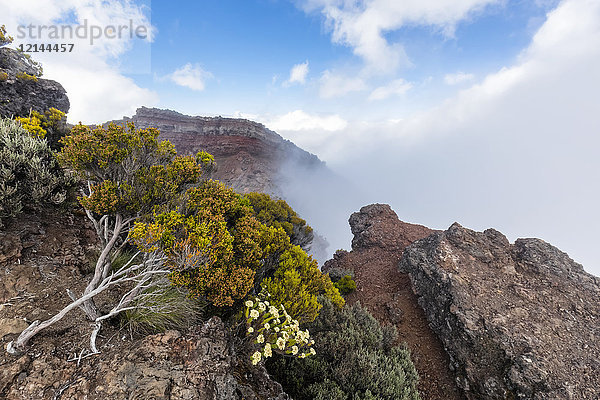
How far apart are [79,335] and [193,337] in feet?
6.42

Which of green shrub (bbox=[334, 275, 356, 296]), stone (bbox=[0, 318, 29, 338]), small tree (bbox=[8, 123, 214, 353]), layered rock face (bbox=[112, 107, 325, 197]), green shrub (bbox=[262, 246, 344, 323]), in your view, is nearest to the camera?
stone (bbox=[0, 318, 29, 338])

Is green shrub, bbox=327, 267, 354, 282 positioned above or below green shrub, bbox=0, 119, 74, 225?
below

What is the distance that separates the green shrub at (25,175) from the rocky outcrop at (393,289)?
11755 millimetres

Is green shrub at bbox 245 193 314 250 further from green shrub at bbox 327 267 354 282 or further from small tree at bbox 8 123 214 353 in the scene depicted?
small tree at bbox 8 123 214 353

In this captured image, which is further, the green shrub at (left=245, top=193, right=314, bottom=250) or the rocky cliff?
the green shrub at (left=245, top=193, right=314, bottom=250)

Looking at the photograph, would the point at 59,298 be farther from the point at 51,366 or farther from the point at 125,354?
the point at 125,354

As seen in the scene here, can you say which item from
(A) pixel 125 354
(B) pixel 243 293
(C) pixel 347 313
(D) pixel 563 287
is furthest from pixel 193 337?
(D) pixel 563 287

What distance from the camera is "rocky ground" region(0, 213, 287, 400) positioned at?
126 inches

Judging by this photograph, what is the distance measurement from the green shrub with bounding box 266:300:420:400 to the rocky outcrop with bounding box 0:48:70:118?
19.6 m

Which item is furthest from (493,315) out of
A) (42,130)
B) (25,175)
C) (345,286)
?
→ (42,130)

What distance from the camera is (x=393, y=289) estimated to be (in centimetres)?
1264

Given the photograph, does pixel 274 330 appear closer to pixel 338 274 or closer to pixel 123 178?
pixel 123 178

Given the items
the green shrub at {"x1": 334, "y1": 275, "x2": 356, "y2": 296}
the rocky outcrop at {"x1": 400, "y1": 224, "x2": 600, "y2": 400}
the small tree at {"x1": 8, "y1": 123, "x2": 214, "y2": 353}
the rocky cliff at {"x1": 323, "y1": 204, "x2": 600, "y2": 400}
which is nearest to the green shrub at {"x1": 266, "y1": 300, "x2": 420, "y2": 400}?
the rocky cliff at {"x1": 323, "y1": 204, "x2": 600, "y2": 400}

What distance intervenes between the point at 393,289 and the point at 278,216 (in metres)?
8.63
